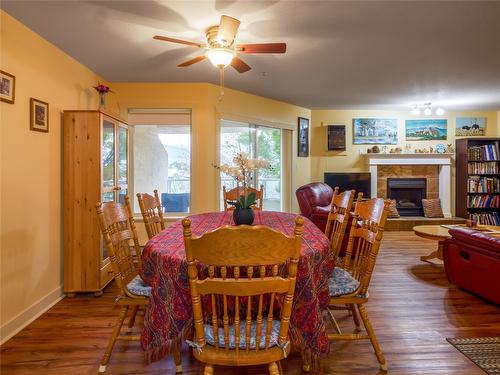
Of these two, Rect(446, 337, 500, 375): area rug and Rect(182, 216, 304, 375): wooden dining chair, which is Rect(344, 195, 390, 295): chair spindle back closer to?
Rect(182, 216, 304, 375): wooden dining chair

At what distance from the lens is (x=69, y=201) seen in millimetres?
3104

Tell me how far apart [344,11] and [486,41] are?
163cm

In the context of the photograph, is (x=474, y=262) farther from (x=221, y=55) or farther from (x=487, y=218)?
(x=487, y=218)

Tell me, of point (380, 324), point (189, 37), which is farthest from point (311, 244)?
point (189, 37)

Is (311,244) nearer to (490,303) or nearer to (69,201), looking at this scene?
(490,303)

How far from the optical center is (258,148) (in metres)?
5.69

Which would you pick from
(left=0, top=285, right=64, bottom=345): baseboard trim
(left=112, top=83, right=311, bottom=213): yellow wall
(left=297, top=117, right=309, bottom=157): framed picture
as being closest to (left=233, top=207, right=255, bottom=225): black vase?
(left=0, top=285, right=64, bottom=345): baseboard trim

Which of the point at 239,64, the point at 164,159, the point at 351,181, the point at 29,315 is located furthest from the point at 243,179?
the point at 351,181

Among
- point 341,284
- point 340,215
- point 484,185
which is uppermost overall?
point 484,185

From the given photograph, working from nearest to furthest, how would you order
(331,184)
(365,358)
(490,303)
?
(365,358) → (490,303) → (331,184)

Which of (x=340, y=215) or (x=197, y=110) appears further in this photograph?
(x=197, y=110)

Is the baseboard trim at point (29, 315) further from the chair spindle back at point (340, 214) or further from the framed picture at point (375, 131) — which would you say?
the framed picture at point (375, 131)

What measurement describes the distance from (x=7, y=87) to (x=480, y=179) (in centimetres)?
754

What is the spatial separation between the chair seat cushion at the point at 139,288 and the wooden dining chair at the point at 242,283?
63 cm
